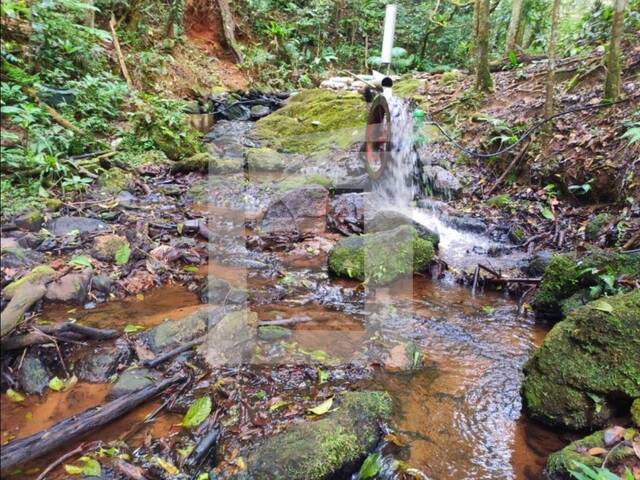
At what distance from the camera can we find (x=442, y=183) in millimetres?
8250

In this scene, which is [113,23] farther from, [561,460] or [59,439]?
[561,460]

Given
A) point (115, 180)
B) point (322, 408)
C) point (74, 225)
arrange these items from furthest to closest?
point (115, 180) → point (74, 225) → point (322, 408)

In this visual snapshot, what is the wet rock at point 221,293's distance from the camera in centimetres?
422

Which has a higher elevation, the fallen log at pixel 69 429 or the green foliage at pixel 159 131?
the green foliage at pixel 159 131

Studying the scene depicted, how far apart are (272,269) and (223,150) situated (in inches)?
210

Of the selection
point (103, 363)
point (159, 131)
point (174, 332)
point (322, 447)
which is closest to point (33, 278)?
point (103, 363)

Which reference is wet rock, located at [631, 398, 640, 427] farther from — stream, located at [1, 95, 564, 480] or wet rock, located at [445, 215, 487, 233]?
wet rock, located at [445, 215, 487, 233]

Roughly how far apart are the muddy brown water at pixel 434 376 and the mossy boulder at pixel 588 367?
0.19 m

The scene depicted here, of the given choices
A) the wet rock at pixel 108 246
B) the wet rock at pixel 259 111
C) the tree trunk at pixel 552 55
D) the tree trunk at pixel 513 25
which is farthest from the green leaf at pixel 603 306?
the tree trunk at pixel 513 25

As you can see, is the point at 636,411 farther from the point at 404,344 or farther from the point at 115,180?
the point at 115,180

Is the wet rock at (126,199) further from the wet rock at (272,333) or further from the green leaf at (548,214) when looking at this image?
the green leaf at (548,214)

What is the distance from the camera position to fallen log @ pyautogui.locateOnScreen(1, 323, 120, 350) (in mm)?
2420

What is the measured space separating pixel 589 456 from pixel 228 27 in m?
16.4

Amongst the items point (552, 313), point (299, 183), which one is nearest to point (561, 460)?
point (552, 313)
